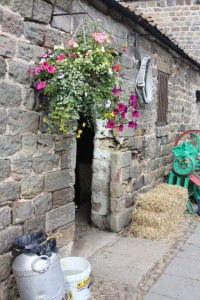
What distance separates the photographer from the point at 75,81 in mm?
3234

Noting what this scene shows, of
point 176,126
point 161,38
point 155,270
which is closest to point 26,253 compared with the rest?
point 155,270

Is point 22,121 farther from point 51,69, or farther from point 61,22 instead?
point 61,22

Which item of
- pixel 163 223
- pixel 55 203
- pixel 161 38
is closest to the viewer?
pixel 55 203

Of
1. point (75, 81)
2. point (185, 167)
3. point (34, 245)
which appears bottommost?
point (34, 245)

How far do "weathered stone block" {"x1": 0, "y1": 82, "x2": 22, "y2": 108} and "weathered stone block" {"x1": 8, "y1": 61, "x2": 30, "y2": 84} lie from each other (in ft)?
0.27

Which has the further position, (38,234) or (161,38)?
(161,38)

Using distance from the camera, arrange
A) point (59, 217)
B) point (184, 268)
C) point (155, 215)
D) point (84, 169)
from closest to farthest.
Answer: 1. point (59, 217)
2. point (184, 268)
3. point (155, 215)
4. point (84, 169)

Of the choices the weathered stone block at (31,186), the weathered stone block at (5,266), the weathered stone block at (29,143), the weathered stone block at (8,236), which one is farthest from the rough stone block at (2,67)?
the weathered stone block at (5,266)

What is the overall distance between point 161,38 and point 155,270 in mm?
3941

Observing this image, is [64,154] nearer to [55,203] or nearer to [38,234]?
[55,203]

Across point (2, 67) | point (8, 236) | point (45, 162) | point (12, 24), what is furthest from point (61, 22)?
point (8, 236)

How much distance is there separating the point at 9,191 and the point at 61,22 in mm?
1792

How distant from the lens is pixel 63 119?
3334 millimetres

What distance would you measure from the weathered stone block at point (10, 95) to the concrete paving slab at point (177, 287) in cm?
227
